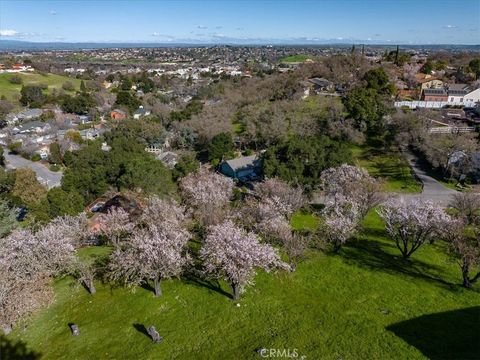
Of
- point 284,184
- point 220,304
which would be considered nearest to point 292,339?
point 220,304

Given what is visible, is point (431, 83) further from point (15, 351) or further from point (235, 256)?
point (15, 351)

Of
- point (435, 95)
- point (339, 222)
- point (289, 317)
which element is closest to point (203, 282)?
point (289, 317)

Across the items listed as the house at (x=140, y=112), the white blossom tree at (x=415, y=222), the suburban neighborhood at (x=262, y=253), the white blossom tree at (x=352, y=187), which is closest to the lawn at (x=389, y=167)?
the suburban neighborhood at (x=262, y=253)

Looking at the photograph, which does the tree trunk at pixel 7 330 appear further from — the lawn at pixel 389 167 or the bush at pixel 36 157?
the bush at pixel 36 157

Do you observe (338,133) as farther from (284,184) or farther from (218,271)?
(218,271)

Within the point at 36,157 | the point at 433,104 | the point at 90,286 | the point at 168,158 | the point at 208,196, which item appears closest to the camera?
the point at 90,286
